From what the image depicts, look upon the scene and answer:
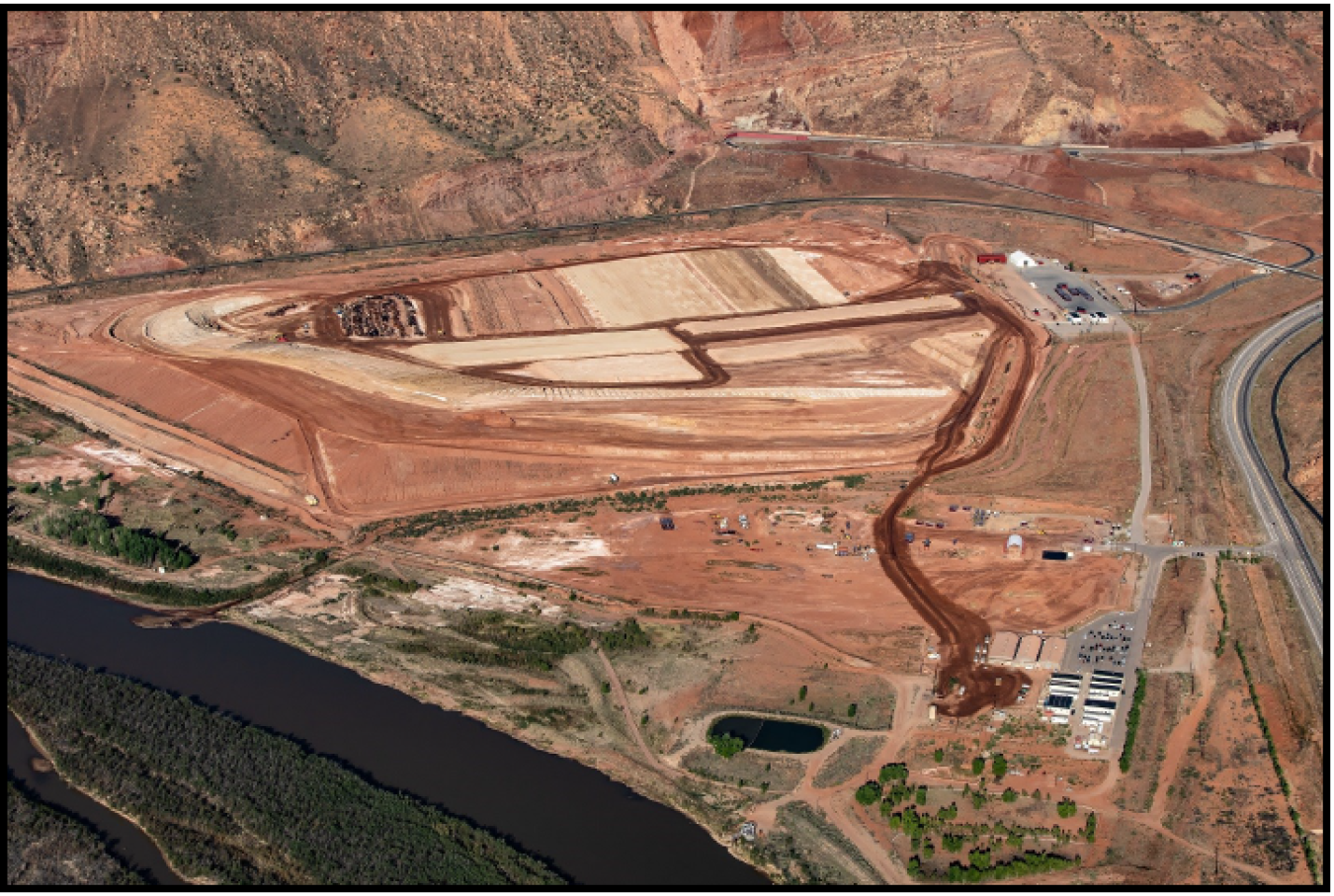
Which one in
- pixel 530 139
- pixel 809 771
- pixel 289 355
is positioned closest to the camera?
pixel 809 771

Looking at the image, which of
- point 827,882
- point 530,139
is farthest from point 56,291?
point 827,882

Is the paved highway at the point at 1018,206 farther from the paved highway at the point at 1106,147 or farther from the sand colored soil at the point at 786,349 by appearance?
the sand colored soil at the point at 786,349

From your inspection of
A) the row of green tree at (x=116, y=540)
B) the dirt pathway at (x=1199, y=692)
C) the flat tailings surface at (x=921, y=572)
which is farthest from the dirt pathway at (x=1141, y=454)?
the row of green tree at (x=116, y=540)

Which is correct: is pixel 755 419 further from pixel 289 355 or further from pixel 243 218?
pixel 243 218

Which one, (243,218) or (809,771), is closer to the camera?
(809,771)

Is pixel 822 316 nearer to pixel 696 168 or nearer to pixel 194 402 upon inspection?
pixel 696 168

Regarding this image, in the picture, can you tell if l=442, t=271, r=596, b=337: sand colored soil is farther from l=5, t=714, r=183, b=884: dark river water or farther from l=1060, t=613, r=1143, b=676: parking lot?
l=1060, t=613, r=1143, b=676: parking lot

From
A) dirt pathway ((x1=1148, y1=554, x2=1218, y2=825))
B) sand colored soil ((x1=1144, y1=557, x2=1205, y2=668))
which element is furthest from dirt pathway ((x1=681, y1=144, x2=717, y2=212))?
dirt pathway ((x1=1148, y1=554, x2=1218, y2=825))
